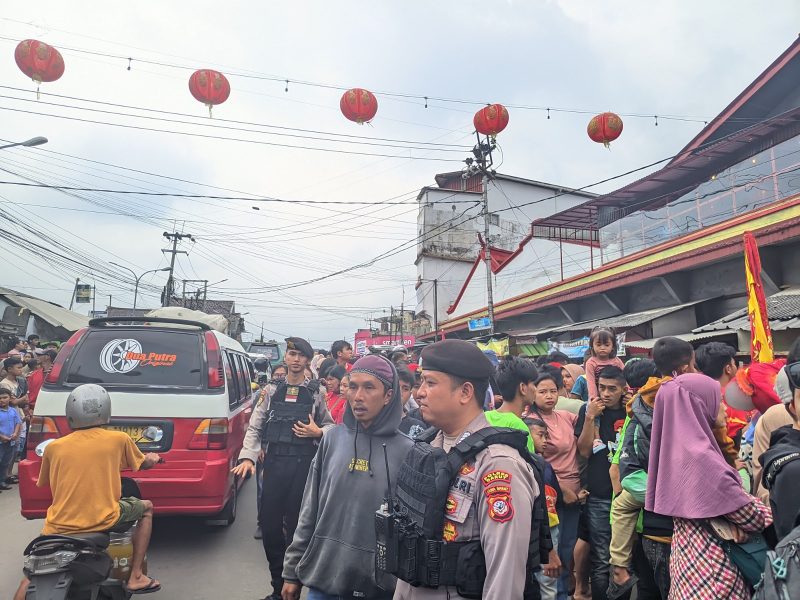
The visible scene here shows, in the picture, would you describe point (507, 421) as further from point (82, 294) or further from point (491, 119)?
point (82, 294)

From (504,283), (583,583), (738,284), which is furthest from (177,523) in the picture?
(504,283)

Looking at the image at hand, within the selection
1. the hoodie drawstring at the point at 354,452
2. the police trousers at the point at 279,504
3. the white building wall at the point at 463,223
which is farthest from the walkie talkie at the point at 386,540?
A: the white building wall at the point at 463,223

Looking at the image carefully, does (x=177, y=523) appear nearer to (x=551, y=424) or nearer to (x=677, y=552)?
(x=551, y=424)

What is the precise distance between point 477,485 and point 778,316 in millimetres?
7659

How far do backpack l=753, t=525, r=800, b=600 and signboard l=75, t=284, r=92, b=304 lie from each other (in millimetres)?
53473

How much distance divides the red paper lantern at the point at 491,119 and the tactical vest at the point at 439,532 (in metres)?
11.4

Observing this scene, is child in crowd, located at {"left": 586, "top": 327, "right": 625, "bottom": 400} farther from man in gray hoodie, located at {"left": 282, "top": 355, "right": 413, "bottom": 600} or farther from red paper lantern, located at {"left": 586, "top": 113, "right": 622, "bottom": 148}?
red paper lantern, located at {"left": 586, "top": 113, "right": 622, "bottom": 148}

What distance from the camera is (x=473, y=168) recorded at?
62.5 ft

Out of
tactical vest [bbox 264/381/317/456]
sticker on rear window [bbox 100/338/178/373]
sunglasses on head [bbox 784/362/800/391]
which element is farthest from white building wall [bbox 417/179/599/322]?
sunglasses on head [bbox 784/362/800/391]

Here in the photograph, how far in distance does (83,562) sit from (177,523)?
117 inches

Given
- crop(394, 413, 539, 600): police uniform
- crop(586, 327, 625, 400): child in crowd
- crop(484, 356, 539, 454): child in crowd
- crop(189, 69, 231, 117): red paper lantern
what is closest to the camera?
crop(394, 413, 539, 600): police uniform

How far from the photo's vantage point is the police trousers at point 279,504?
383 centimetres

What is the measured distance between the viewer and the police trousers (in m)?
3.83

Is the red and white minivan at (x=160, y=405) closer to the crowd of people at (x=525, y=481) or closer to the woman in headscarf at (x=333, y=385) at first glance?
the crowd of people at (x=525, y=481)
